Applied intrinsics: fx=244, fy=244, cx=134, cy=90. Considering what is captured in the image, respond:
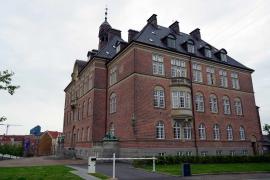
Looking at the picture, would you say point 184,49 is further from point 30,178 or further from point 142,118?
point 30,178

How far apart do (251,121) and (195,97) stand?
12.4m

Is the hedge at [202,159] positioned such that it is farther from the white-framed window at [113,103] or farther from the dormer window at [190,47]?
the dormer window at [190,47]

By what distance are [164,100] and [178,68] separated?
215 inches

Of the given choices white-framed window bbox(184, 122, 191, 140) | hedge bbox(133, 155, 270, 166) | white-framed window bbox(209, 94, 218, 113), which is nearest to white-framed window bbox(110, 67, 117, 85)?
white-framed window bbox(184, 122, 191, 140)

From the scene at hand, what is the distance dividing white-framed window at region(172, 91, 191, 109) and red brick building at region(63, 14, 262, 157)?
0.42 ft

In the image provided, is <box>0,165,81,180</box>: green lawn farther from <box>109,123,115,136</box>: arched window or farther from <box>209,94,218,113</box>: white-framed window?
<box>209,94,218,113</box>: white-framed window

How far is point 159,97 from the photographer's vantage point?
99.0 feet

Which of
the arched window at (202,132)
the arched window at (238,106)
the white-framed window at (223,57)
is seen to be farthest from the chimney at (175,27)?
the arched window at (202,132)

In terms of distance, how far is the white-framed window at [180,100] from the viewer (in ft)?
101

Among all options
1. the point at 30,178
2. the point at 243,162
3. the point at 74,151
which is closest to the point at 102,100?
the point at 74,151

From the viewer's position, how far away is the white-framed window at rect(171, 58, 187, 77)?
107 feet

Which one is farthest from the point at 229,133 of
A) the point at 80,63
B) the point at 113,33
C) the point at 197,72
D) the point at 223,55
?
the point at 80,63

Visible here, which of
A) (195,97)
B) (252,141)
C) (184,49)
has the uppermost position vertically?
(184,49)

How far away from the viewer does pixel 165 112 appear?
2975 cm
